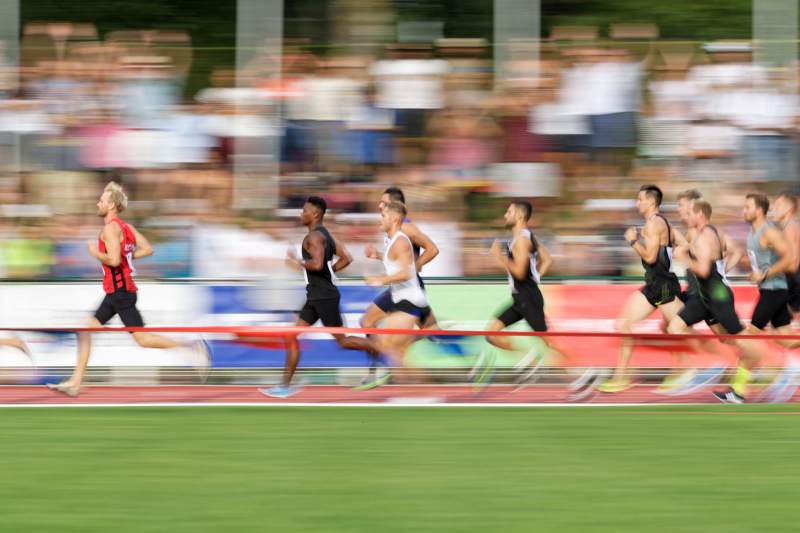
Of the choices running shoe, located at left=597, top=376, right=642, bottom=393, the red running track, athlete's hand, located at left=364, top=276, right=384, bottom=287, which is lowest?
the red running track

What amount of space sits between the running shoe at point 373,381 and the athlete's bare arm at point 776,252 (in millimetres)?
3456

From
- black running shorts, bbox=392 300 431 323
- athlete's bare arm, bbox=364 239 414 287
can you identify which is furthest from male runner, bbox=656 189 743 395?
athlete's bare arm, bbox=364 239 414 287

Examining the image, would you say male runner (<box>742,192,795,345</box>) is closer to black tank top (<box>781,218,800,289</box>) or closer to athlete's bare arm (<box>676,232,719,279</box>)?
black tank top (<box>781,218,800,289</box>)

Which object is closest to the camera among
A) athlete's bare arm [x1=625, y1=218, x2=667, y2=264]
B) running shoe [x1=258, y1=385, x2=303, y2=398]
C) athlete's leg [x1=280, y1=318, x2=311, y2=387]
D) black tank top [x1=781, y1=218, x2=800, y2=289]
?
running shoe [x1=258, y1=385, x2=303, y2=398]

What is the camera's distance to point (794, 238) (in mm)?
9992

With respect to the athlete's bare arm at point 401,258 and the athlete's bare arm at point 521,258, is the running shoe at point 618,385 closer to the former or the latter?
the athlete's bare arm at point 521,258

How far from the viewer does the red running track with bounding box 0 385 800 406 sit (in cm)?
895

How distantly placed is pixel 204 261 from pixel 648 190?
442cm

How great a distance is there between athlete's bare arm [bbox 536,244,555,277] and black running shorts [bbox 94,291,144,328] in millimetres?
3622
